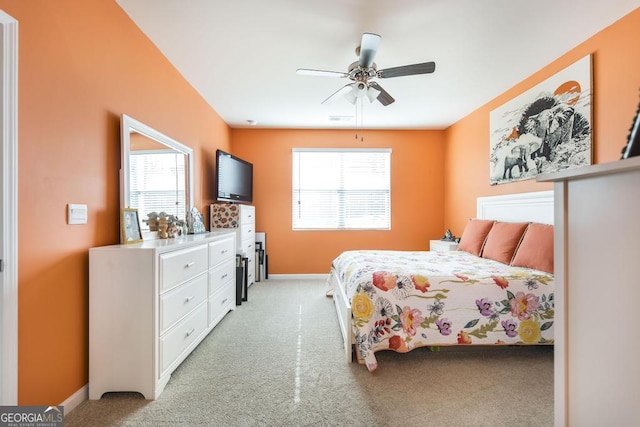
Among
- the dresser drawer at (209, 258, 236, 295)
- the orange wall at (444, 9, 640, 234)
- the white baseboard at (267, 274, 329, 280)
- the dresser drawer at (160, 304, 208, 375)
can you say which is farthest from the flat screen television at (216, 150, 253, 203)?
the orange wall at (444, 9, 640, 234)

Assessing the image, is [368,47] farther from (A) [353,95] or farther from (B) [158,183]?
(B) [158,183]

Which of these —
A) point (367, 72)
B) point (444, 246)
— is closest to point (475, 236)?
point (444, 246)

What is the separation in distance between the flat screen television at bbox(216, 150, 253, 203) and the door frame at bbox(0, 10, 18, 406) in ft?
7.79

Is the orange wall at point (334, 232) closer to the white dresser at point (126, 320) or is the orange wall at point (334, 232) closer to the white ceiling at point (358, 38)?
the white ceiling at point (358, 38)

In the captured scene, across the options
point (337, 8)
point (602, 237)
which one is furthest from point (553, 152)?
point (602, 237)

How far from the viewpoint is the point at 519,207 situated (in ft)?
10.2

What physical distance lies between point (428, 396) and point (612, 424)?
1269 millimetres

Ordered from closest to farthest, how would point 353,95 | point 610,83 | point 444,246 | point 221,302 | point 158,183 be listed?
point 610,83, point 158,183, point 353,95, point 221,302, point 444,246

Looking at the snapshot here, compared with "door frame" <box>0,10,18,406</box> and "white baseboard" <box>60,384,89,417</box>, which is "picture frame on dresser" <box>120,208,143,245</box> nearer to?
"door frame" <box>0,10,18,406</box>

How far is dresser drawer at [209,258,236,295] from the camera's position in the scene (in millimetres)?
2676

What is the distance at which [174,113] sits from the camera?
9.30 feet

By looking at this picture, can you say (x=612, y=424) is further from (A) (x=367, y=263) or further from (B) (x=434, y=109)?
(B) (x=434, y=109)

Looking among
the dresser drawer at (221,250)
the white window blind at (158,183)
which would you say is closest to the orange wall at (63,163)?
the white window blind at (158,183)

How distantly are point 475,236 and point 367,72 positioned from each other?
221cm
